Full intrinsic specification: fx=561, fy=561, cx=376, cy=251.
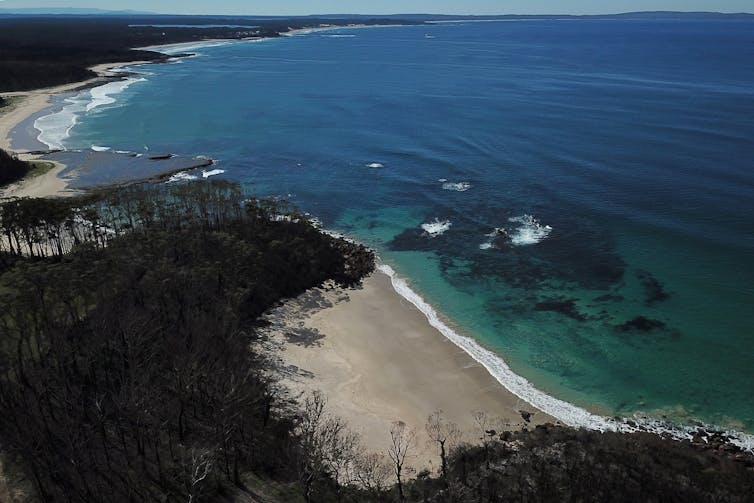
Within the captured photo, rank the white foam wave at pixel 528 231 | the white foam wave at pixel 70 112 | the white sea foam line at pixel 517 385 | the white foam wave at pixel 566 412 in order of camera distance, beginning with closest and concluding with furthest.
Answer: the white foam wave at pixel 566 412, the white sea foam line at pixel 517 385, the white foam wave at pixel 528 231, the white foam wave at pixel 70 112

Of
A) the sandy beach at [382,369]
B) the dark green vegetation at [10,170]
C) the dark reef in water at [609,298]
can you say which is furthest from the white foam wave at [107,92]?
the dark reef in water at [609,298]

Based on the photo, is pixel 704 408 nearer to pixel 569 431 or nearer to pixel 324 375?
pixel 569 431

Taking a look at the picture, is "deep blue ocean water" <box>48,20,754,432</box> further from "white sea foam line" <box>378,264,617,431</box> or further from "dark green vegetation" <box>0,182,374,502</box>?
"dark green vegetation" <box>0,182,374,502</box>

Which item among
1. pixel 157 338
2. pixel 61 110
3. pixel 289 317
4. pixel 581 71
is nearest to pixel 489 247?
pixel 289 317

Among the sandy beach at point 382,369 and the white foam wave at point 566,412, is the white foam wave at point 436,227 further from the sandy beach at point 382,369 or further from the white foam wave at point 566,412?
the white foam wave at point 566,412

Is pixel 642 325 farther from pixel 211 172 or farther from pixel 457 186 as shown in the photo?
pixel 211 172
